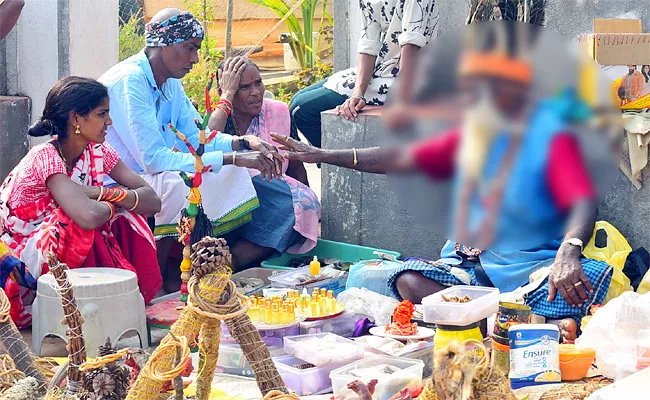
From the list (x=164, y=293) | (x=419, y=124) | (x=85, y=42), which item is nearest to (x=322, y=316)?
(x=164, y=293)

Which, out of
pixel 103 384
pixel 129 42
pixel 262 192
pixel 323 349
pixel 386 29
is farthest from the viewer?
pixel 129 42

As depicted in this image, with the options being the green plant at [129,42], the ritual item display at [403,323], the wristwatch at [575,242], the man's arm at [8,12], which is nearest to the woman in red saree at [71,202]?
the man's arm at [8,12]

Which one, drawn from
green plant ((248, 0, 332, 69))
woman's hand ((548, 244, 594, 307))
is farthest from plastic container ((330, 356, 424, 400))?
green plant ((248, 0, 332, 69))

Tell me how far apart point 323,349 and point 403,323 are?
41cm

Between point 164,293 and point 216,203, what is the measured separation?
57 centimetres

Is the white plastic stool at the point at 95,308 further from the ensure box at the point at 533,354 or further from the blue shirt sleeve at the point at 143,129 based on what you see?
the ensure box at the point at 533,354

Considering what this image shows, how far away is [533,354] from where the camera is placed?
2.88 metres

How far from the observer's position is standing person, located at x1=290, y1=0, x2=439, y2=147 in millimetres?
3619

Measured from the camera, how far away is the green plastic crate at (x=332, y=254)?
15.9ft

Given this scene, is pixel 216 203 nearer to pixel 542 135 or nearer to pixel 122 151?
pixel 122 151

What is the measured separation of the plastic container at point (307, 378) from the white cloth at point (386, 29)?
129 centimetres

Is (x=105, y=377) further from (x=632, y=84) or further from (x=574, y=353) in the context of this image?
(x=632, y=84)

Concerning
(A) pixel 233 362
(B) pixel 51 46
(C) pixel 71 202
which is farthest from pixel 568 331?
(B) pixel 51 46

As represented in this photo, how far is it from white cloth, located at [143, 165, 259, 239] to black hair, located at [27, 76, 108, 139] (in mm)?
727
